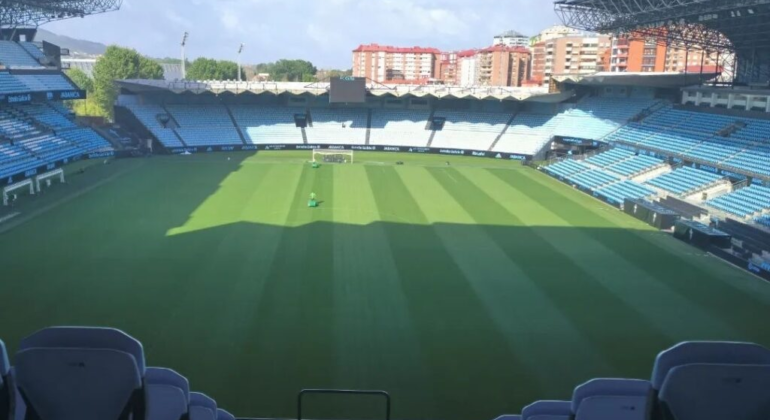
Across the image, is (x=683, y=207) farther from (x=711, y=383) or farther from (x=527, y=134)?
(x=711, y=383)

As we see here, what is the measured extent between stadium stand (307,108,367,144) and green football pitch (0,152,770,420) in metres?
26.0

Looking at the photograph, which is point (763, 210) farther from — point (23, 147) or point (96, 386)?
point (23, 147)

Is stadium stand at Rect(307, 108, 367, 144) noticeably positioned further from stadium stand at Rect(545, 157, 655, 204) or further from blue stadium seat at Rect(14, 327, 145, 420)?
blue stadium seat at Rect(14, 327, 145, 420)

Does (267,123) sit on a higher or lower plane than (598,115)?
lower

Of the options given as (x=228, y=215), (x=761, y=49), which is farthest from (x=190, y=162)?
(x=761, y=49)

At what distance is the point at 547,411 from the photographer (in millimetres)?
4082

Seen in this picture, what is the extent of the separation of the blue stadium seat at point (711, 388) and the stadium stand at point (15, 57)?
47750 millimetres

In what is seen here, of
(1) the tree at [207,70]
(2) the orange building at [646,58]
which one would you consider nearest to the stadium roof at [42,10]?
(1) the tree at [207,70]

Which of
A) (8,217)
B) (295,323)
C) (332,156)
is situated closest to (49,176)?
(8,217)

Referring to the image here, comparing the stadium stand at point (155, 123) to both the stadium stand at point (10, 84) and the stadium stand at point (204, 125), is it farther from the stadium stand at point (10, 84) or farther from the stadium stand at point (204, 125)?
the stadium stand at point (10, 84)

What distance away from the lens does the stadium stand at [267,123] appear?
59.0 metres

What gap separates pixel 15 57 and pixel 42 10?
394 cm

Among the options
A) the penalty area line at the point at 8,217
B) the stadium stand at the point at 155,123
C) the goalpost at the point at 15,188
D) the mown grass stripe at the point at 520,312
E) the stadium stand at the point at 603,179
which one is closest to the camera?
the mown grass stripe at the point at 520,312

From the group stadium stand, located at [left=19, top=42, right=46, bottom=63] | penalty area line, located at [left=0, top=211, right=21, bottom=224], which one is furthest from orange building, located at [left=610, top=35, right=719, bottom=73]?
penalty area line, located at [left=0, top=211, right=21, bottom=224]
